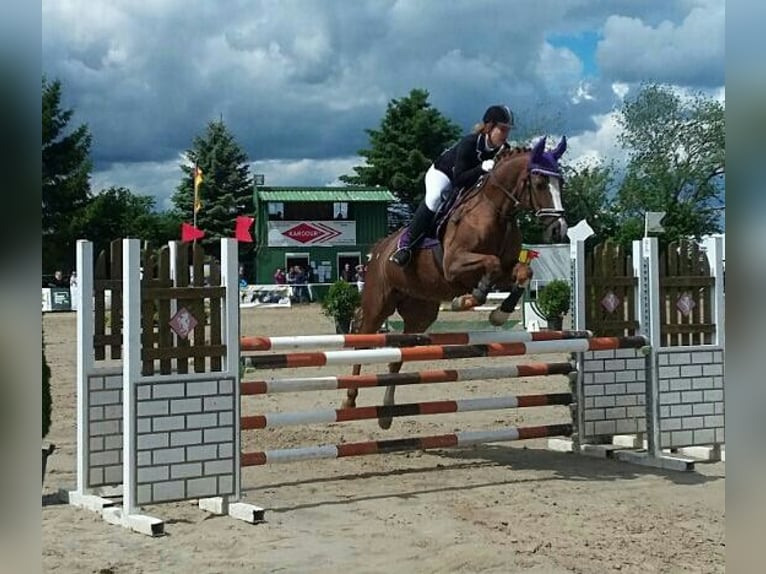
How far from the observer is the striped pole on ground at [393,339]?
15.7 ft

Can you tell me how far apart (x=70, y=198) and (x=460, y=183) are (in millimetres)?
23419

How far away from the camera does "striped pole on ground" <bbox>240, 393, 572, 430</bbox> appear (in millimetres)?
→ 4742

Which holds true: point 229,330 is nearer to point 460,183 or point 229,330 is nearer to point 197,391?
point 197,391

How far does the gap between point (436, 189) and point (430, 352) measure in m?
1.17

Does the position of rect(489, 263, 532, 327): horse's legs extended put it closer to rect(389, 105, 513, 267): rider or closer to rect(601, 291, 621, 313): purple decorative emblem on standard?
rect(389, 105, 513, 267): rider

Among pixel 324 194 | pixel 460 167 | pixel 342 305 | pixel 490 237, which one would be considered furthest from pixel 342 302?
pixel 324 194

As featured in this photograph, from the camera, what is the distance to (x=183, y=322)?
4.27 metres

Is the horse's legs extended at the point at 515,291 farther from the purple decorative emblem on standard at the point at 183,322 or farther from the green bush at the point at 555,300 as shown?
the green bush at the point at 555,300

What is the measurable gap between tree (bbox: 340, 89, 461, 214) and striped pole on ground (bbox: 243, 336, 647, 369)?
31022 millimetres

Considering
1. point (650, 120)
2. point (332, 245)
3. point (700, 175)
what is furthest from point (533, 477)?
point (650, 120)

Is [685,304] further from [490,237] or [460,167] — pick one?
[460,167]

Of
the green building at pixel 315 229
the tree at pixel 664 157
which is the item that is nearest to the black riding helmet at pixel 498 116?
the tree at pixel 664 157

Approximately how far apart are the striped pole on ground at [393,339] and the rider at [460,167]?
2.39 feet

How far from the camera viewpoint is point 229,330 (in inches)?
173
